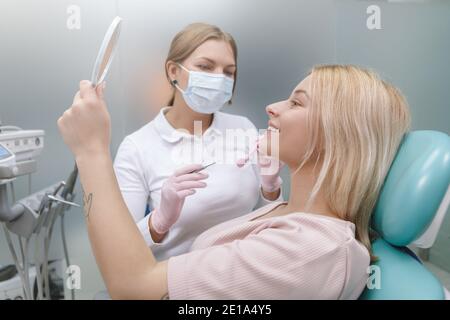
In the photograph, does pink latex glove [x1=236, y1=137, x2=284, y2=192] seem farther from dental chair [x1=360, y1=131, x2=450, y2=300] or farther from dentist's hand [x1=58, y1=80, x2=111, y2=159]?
dentist's hand [x1=58, y1=80, x2=111, y2=159]

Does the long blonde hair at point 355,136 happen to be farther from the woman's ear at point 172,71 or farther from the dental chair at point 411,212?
the woman's ear at point 172,71

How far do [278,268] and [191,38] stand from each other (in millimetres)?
742

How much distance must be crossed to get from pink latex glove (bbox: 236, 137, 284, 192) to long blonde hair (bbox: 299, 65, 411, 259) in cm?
24

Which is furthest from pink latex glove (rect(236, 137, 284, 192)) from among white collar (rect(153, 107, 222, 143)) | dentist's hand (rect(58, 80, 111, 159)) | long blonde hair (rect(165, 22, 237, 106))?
dentist's hand (rect(58, 80, 111, 159))

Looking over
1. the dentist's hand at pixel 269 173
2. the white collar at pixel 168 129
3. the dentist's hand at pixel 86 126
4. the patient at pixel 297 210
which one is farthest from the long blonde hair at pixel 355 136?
the dentist's hand at pixel 86 126

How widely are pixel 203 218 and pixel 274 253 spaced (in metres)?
0.43

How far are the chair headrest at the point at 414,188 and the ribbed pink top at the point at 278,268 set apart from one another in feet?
0.40

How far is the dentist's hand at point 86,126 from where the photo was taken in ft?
3.15

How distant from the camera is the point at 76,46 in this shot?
1308mm

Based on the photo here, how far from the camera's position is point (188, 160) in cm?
130

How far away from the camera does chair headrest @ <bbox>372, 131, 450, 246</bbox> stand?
92cm

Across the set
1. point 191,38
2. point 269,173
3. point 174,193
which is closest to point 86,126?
point 174,193

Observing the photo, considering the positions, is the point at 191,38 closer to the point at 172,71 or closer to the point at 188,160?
the point at 172,71
